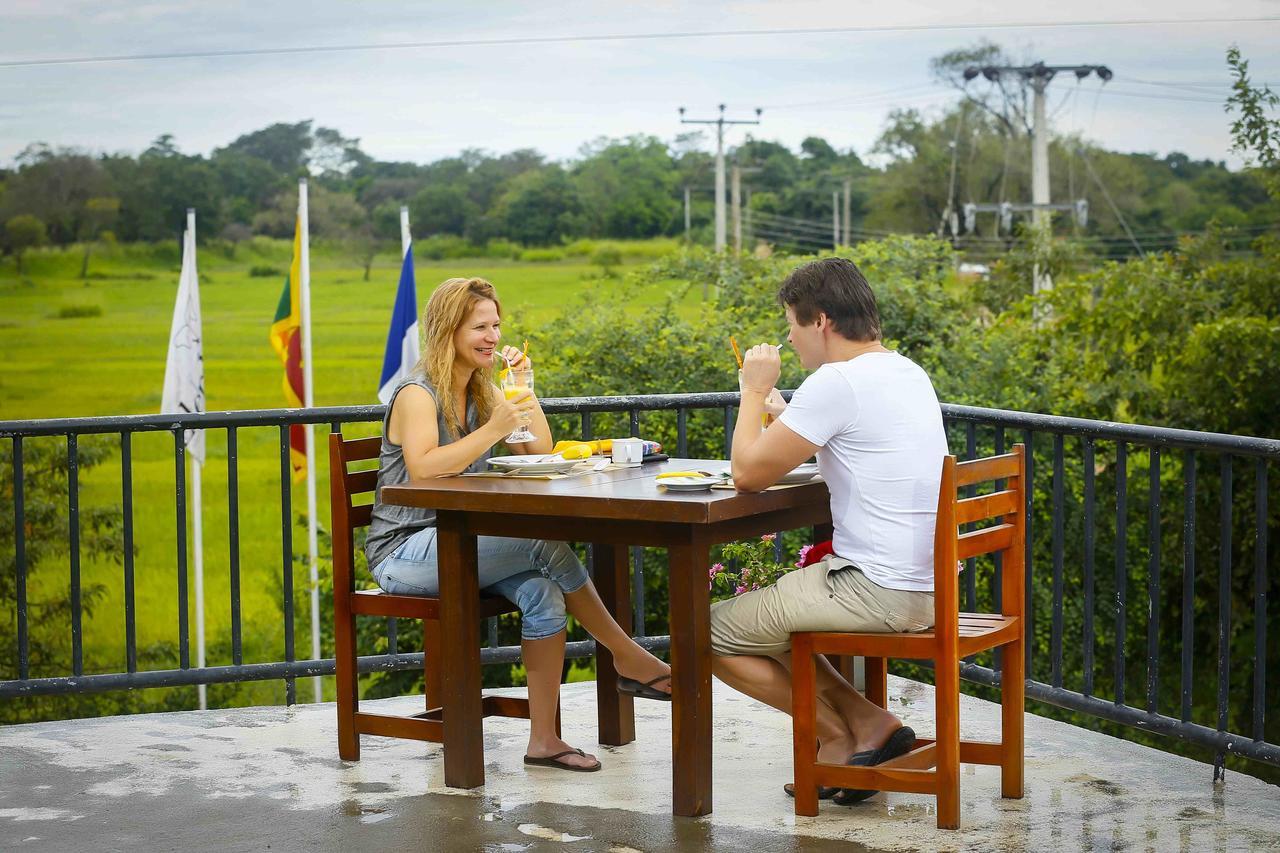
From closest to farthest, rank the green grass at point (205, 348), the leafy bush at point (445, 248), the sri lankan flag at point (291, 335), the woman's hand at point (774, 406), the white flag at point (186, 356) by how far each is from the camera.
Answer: the woman's hand at point (774, 406)
the white flag at point (186, 356)
the sri lankan flag at point (291, 335)
the green grass at point (205, 348)
the leafy bush at point (445, 248)

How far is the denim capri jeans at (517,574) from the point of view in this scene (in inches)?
157

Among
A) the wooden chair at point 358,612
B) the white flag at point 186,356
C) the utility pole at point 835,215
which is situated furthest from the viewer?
the utility pole at point 835,215

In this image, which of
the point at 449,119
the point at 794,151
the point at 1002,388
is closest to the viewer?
the point at 1002,388

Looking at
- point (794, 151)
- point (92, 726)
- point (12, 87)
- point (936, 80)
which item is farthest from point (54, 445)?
point (936, 80)

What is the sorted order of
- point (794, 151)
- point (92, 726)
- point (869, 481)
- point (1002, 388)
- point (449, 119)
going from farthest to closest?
point (794, 151) → point (449, 119) → point (1002, 388) → point (92, 726) → point (869, 481)

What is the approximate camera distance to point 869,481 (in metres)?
3.49

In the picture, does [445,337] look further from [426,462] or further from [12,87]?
[12,87]

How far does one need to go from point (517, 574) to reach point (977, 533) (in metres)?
1.26

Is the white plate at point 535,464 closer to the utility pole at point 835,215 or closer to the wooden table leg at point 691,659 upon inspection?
the wooden table leg at point 691,659

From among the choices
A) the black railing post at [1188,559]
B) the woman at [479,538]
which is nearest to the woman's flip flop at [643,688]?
the woman at [479,538]

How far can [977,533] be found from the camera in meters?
3.51

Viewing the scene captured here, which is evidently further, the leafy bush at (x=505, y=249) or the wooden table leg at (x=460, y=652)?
the leafy bush at (x=505, y=249)

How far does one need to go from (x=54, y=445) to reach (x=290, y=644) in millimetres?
15735

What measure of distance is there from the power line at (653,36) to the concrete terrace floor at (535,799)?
87.5ft
